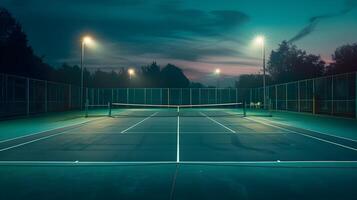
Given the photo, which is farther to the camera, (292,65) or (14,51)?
(292,65)

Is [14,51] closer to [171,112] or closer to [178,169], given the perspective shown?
[171,112]

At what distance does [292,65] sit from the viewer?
90500 mm

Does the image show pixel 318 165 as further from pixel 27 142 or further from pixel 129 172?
pixel 27 142

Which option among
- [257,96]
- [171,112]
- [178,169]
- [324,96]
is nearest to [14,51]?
[171,112]

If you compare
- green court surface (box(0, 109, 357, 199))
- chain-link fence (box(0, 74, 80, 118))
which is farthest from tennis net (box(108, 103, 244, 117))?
green court surface (box(0, 109, 357, 199))

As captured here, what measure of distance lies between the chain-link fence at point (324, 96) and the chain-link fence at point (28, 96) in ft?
67.6

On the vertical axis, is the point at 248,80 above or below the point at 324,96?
above

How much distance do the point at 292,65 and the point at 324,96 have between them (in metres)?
55.5

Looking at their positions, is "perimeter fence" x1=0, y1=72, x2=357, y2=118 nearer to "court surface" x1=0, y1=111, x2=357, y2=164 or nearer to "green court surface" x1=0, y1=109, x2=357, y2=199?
"court surface" x1=0, y1=111, x2=357, y2=164

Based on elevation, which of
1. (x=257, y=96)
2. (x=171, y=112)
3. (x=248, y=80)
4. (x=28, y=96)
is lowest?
(x=171, y=112)

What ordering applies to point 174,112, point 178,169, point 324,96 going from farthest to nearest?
point 174,112
point 324,96
point 178,169

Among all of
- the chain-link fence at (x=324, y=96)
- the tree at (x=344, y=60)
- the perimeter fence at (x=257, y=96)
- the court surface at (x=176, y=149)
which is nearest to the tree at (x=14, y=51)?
the perimeter fence at (x=257, y=96)

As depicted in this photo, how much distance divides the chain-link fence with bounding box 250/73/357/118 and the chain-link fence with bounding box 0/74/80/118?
20600mm

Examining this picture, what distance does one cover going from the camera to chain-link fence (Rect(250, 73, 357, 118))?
33500 millimetres
